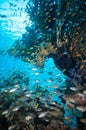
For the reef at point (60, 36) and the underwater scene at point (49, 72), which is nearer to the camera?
the underwater scene at point (49, 72)

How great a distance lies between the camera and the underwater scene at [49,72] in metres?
8.09

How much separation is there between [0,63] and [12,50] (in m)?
53.2

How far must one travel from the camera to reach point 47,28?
13781mm

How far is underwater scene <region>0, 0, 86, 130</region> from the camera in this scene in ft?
26.5

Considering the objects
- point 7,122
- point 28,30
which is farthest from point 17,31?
point 7,122

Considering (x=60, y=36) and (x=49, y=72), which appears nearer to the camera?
(x=49, y=72)

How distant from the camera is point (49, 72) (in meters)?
11.7

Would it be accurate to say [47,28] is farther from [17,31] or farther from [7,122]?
[17,31]

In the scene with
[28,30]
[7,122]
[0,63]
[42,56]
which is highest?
[28,30]

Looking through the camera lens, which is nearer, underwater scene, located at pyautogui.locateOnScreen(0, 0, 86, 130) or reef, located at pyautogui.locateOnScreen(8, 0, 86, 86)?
underwater scene, located at pyautogui.locateOnScreen(0, 0, 86, 130)

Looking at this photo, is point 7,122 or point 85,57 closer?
point 7,122

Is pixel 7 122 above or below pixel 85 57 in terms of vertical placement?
below

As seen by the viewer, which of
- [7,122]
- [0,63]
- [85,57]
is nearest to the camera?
[7,122]

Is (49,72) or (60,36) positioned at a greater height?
(60,36)
